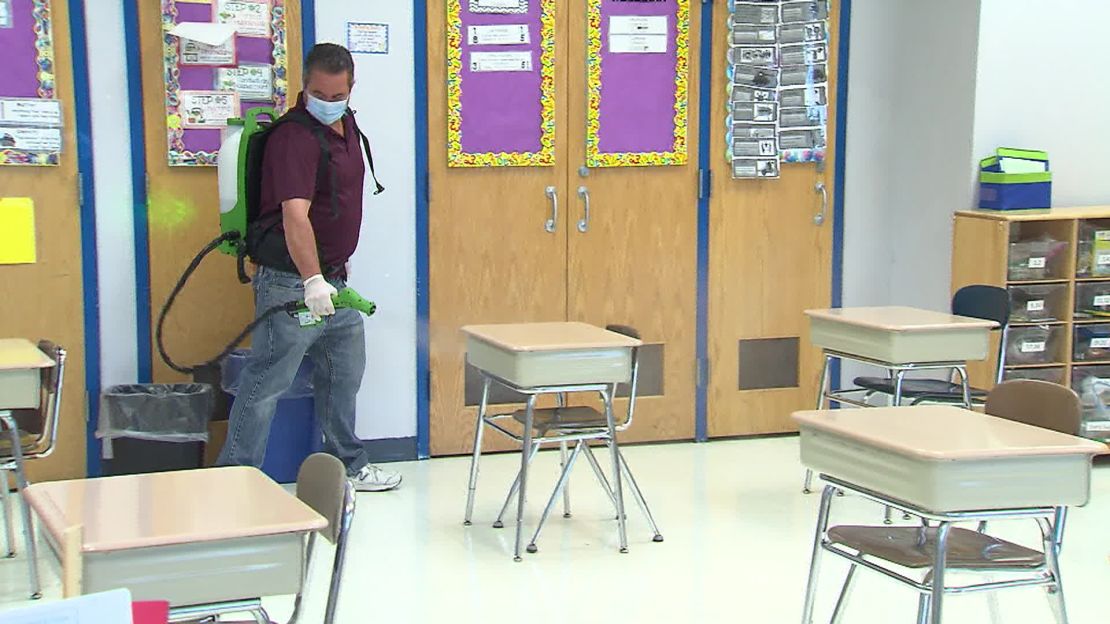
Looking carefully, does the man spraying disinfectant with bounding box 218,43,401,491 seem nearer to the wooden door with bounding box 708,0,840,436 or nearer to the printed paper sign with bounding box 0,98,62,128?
the printed paper sign with bounding box 0,98,62,128

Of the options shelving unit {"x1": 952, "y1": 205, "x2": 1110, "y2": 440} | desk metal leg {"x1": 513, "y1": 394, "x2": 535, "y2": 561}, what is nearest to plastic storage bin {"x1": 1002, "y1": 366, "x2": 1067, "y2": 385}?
shelving unit {"x1": 952, "y1": 205, "x2": 1110, "y2": 440}

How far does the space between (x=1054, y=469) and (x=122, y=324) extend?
3731 mm

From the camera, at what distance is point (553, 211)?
5906mm

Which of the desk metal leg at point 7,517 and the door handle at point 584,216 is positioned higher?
the door handle at point 584,216

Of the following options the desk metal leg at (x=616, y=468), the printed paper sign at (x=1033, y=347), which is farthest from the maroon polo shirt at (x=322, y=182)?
the printed paper sign at (x=1033, y=347)

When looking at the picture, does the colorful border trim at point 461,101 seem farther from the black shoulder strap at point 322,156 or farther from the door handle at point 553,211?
the black shoulder strap at point 322,156

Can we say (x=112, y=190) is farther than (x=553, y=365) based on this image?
Yes

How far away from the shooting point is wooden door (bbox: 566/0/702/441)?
5.95 m

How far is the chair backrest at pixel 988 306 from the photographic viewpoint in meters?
5.09

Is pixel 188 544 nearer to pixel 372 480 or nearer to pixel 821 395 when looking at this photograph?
pixel 372 480

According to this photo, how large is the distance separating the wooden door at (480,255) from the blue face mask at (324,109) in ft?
3.07

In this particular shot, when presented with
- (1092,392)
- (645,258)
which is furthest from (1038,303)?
(645,258)

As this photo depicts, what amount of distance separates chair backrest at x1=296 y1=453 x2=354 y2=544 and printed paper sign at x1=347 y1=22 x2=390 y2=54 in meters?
3.07

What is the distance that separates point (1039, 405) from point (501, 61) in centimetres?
302
